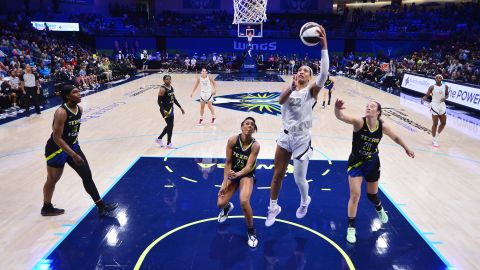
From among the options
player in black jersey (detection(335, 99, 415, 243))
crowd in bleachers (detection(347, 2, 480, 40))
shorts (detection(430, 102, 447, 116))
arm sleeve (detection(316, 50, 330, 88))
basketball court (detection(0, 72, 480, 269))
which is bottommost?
basketball court (detection(0, 72, 480, 269))

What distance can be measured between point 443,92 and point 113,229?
805 centimetres

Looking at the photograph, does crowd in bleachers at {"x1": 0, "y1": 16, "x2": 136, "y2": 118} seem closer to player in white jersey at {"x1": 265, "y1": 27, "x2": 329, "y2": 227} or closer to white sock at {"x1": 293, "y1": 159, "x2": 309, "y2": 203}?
player in white jersey at {"x1": 265, "y1": 27, "x2": 329, "y2": 227}

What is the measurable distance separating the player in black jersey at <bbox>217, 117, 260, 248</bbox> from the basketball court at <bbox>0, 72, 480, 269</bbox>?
0.44 metres

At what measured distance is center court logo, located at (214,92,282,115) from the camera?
14453mm

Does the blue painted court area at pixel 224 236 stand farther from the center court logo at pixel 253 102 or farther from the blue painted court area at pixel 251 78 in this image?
the blue painted court area at pixel 251 78

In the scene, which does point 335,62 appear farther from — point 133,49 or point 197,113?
point 197,113

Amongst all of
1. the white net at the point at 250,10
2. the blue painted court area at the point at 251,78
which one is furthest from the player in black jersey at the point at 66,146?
the blue painted court area at the point at 251,78

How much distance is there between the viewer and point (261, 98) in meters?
17.0

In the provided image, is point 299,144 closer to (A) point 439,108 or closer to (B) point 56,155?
(B) point 56,155

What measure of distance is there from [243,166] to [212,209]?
128 cm

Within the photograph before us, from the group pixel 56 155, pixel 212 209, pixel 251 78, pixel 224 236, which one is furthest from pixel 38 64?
pixel 224 236

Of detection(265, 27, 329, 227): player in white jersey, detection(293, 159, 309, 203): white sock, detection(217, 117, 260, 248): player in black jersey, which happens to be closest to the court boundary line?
detection(217, 117, 260, 248): player in black jersey

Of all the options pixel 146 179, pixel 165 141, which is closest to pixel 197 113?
pixel 165 141

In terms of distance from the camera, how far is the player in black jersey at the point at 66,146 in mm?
4926
